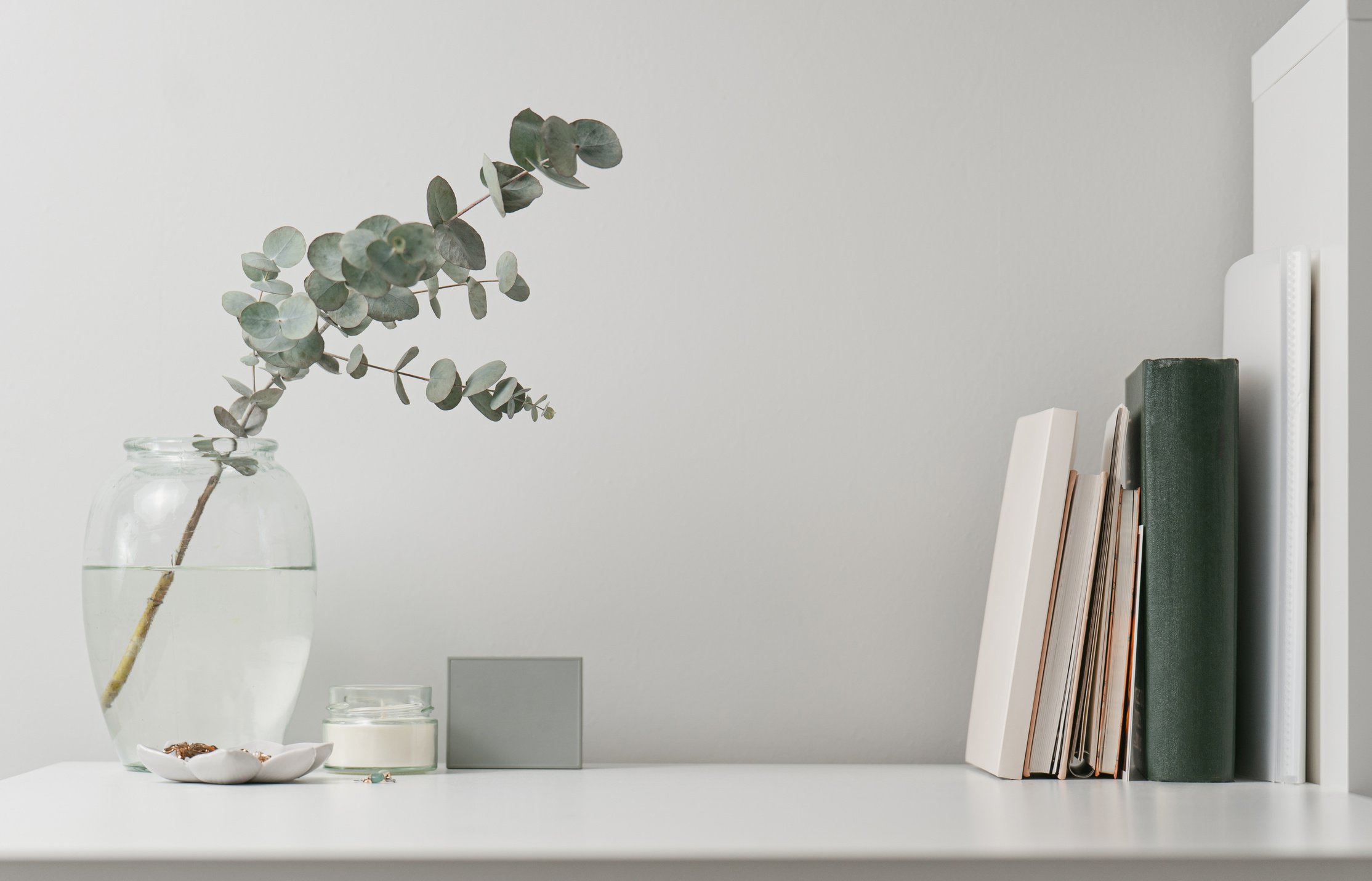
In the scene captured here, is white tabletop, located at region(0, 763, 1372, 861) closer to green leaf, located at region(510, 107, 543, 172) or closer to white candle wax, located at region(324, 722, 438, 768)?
white candle wax, located at region(324, 722, 438, 768)

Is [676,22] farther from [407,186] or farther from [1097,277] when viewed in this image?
[1097,277]

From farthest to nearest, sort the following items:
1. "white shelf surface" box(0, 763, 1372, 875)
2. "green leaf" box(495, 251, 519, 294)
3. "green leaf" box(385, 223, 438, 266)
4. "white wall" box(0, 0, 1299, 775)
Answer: "white wall" box(0, 0, 1299, 775) < "green leaf" box(495, 251, 519, 294) < "green leaf" box(385, 223, 438, 266) < "white shelf surface" box(0, 763, 1372, 875)

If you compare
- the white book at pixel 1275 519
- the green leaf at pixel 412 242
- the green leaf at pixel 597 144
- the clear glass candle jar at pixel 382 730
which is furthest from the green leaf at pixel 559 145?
the white book at pixel 1275 519

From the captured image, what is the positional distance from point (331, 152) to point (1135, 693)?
0.88 m

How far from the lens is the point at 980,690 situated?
3.24 feet

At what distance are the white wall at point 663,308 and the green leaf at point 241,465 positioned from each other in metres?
0.15

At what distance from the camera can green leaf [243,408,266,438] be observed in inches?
36.5

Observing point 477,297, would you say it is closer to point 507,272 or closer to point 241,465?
point 507,272

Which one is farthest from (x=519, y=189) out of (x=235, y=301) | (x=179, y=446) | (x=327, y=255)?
(x=179, y=446)

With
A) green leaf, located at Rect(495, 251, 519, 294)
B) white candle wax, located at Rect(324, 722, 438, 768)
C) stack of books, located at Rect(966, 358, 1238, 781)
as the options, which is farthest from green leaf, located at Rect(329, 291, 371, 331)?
stack of books, located at Rect(966, 358, 1238, 781)

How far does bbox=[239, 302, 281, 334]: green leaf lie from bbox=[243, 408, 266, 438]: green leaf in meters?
0.11

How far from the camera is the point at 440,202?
31.7 inches

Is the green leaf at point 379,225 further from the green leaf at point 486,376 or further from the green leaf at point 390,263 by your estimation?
the green leaf at point 486,376

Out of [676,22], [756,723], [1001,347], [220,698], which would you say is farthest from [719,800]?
[676,22]
